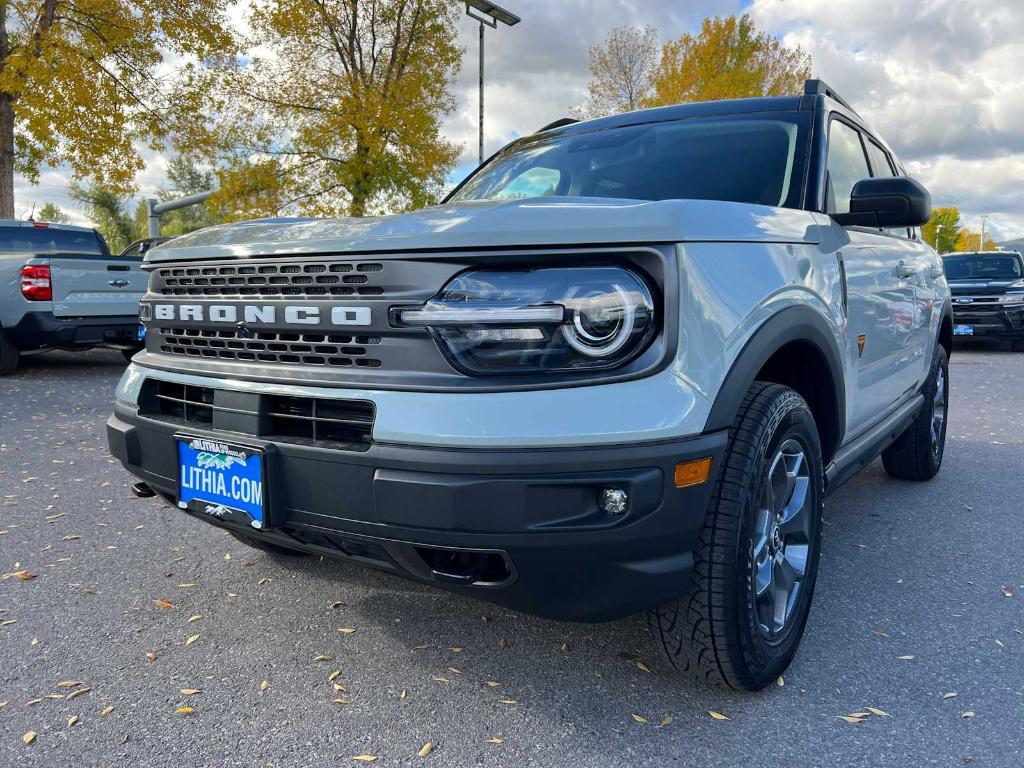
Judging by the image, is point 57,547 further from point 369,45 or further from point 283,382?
point 369,45

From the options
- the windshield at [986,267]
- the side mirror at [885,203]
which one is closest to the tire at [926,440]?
the side mirror at [885,203]

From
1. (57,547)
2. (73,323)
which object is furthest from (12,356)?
(57,547)

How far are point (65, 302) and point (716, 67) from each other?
1903 centimetres

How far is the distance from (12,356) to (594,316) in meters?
8.71

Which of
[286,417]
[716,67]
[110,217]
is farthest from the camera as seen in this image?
[110,217]

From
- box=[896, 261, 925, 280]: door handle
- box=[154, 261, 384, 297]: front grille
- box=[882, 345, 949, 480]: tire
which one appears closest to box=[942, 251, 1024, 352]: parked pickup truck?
box=[882, 345, 949, 480]: tire

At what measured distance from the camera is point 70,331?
8234 mm

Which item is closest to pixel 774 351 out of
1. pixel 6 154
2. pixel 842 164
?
pixel 842 164

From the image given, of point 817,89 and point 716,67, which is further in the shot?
point 716,67

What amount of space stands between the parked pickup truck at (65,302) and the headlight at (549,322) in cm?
775

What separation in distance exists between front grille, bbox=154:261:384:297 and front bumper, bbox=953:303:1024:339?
1311 centimetres

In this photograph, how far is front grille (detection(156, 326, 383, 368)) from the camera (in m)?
1.94

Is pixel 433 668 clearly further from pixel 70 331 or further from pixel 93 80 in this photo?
pixel 93 80

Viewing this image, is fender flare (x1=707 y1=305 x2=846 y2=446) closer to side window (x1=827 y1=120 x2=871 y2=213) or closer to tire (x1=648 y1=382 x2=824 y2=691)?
tire (x1=648 y1=382 x2=824 y2=691)
